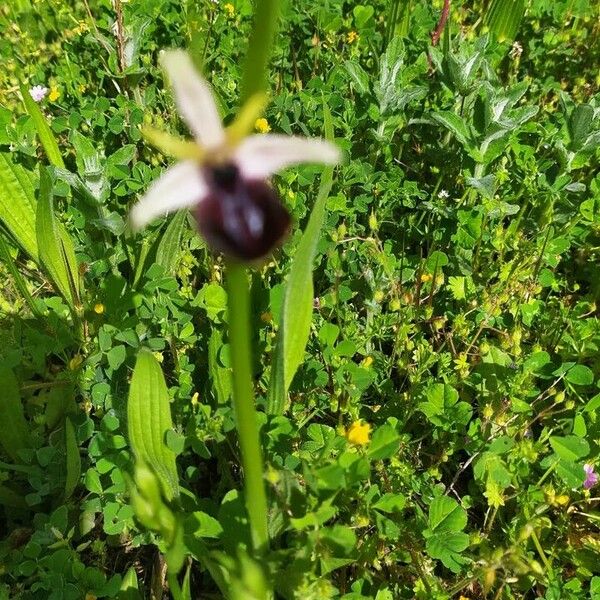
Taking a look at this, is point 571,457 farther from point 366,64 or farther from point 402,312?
point 366,64

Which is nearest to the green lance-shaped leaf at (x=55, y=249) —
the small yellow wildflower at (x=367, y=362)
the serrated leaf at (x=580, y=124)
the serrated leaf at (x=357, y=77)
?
the small yellow wildflower at (x=367, y=362)

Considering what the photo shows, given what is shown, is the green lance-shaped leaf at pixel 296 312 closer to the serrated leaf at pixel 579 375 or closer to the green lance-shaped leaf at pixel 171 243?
Answer: the green lance-shaped leaf at pixel 171 243

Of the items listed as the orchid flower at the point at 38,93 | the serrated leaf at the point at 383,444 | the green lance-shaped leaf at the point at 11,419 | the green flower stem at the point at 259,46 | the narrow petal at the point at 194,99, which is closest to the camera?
the green flower stem at the point at 259,46

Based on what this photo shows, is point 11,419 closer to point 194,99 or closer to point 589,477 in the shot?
point 194,99

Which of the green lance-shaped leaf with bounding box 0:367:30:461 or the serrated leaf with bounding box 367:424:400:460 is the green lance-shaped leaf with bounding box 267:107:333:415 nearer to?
the serrated leaf with bounding box 367:424:400:460

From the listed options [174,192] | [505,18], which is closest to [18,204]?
[174,192]

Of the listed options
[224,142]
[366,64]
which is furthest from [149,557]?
[366,64]
